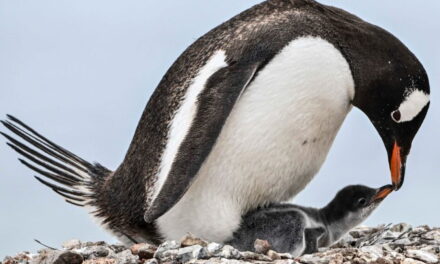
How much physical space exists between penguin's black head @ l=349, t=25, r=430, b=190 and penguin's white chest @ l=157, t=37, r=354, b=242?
0.35ft

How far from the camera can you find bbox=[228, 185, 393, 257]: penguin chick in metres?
5.78

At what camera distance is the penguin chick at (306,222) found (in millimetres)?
5777

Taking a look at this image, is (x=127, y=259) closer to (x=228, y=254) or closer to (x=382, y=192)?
(x=228, y=254)

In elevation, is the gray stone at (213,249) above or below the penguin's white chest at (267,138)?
Answer: below

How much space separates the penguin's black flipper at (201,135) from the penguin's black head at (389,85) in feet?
2.61

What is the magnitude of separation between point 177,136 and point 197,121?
0.61 ft

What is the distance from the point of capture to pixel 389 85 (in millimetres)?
5926

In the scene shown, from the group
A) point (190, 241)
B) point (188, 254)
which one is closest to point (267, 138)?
point (190, 241)

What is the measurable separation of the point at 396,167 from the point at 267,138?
99cm

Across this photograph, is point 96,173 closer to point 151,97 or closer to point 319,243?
point 151,97

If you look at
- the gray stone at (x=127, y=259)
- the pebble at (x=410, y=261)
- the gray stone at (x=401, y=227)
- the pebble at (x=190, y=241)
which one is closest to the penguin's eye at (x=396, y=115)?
the pebble at (x=410, y=261)

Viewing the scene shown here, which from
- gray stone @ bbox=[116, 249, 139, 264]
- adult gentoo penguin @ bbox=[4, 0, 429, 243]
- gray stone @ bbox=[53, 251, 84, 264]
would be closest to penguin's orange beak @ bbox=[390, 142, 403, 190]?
adult gentoo penguin @ bbox=[4, 0, 429, 243]

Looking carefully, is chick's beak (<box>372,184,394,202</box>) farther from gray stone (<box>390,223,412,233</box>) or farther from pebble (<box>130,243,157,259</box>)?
pebble (<box>130,243,157,259</box>)

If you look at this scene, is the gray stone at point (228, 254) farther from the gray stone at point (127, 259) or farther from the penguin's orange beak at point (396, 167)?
the penguin's orange beak at point (396, 167)
